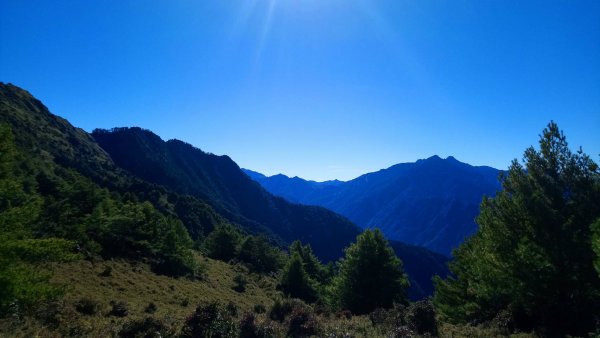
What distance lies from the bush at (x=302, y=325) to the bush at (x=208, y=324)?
8.40ft

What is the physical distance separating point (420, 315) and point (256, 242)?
57148 millimetres

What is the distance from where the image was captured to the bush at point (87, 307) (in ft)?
59.4

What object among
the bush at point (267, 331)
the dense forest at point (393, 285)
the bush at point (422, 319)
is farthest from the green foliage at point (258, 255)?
the bush at point (267, 331)

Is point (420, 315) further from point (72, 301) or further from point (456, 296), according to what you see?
point (72, 301)

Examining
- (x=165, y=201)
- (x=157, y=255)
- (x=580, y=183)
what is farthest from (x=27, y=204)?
(x=165, y=201)

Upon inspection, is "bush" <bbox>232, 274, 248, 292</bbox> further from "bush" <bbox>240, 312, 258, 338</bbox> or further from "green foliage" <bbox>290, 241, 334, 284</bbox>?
"bush" <bbox>240, 312, 258, 338</bbox>

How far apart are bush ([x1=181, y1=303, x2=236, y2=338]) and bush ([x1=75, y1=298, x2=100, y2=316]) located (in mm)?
9002

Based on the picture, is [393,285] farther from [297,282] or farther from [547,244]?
[297,282]

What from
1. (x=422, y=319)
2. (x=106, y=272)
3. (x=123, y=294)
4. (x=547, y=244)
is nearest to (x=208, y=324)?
(x=422, y=319)

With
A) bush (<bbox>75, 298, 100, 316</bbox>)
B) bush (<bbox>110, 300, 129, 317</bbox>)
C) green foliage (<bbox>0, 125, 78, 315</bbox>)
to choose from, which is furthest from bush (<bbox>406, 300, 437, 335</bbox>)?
bush (<bbox>75, 298, 100, 316</bbox>)

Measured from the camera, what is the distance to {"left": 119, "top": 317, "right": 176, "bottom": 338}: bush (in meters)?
12.6

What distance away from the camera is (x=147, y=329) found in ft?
42.7

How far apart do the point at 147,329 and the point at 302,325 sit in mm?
6150

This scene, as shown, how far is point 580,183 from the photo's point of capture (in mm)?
14578
